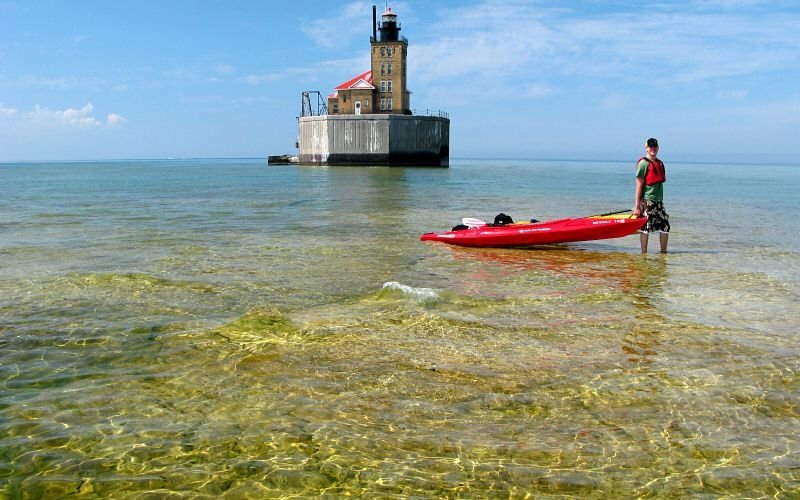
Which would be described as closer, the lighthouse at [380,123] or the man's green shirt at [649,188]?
the man's green shirt at [649,188]

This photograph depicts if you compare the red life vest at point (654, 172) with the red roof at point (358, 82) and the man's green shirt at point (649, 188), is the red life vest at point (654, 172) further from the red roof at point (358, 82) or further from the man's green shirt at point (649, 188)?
the red roof at point (358, 82)

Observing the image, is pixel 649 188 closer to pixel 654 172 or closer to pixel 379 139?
pixel 654 172

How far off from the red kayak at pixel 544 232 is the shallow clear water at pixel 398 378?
3.44ft

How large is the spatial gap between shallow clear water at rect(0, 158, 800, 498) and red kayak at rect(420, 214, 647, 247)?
105 centimetres

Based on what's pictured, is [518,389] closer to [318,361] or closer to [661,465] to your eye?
[661,465]

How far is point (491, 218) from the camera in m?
21.7

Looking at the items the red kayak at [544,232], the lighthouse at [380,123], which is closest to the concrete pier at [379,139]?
the lighthouse at [380,123]

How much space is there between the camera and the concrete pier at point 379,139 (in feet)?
242

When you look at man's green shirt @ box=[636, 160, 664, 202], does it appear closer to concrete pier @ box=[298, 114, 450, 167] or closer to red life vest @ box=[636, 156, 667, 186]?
red life vest @ box=[636, 156, 667, 186]

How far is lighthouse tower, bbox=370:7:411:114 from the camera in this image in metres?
76.6

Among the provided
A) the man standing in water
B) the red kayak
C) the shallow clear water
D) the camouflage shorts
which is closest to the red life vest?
the man standing in water

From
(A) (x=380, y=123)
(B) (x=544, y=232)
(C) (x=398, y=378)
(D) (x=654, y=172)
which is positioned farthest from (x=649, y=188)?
(A) (x=380, y=123)

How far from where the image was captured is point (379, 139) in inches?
2911

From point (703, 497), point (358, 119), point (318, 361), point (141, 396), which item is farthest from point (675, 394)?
point (358, 119)
